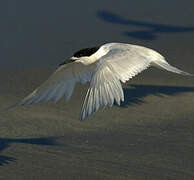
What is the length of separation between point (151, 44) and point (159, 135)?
2983mm

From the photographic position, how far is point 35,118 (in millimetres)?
6188

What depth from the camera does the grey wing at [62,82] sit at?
541 cm

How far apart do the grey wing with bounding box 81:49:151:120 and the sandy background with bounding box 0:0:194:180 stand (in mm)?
483

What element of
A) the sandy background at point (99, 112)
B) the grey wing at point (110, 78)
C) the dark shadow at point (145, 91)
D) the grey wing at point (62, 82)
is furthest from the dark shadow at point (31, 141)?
the dark shadow at point (145, 91)

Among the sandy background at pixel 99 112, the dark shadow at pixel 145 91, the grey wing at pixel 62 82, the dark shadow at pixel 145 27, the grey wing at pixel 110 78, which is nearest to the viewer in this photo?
the grey wing at pixel 110 78

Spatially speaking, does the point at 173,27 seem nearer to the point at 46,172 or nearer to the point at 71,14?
the point at 71,14

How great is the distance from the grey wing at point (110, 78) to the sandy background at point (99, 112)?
483 mm

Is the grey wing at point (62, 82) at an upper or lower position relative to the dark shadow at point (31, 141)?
upper

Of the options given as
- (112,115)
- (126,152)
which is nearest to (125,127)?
(112,115)

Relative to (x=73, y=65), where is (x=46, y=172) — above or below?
below

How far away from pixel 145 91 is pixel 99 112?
2.60 ft

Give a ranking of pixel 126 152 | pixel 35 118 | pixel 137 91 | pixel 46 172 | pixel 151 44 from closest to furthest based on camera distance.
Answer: pixel 46 172, pixel 126 152, pixel 35 118, pixel 137 91, pixel 151 44

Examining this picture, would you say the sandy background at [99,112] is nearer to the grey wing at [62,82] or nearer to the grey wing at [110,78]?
the grey wing at [62,82]

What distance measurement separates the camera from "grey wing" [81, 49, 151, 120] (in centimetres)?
456
